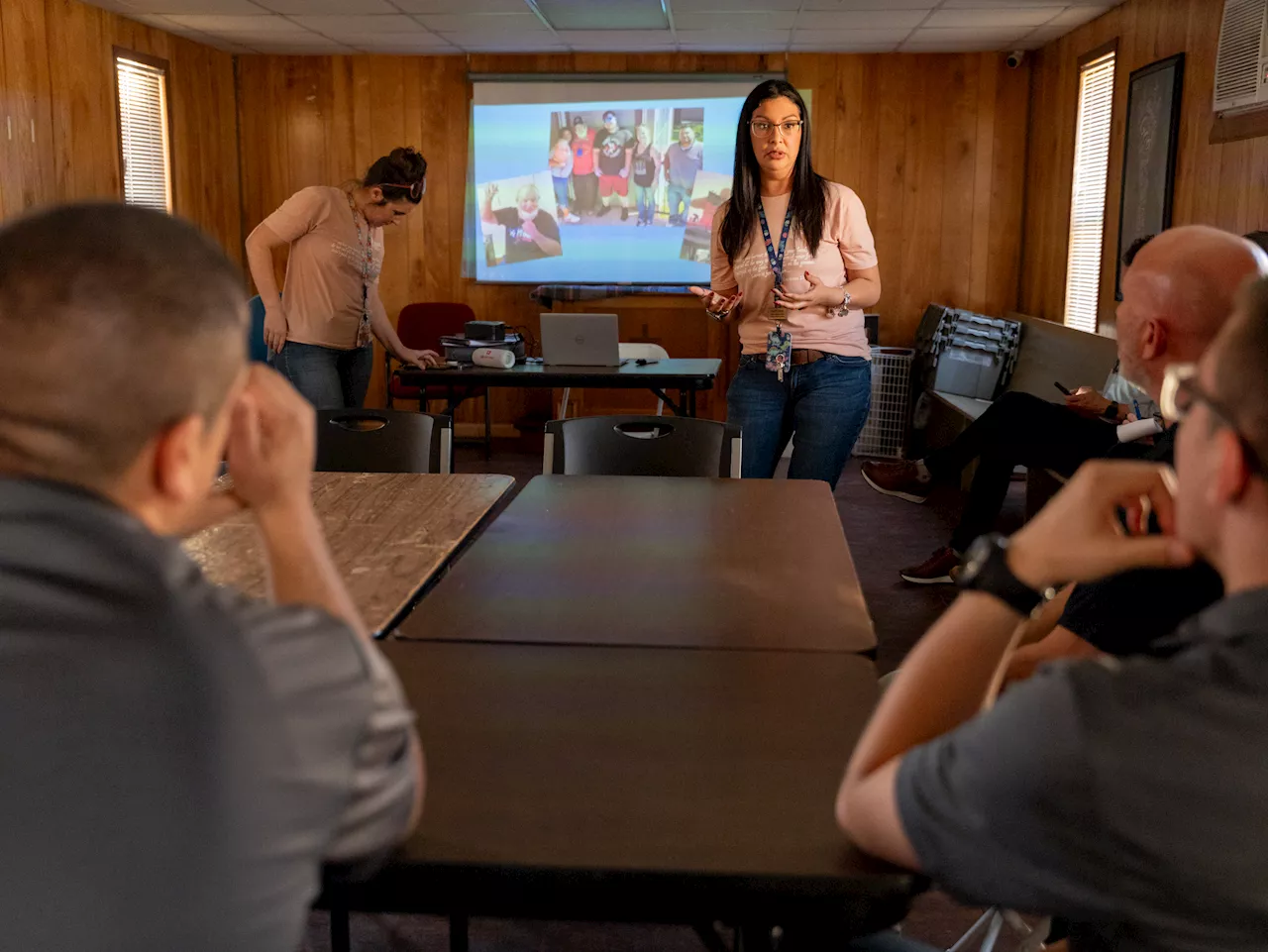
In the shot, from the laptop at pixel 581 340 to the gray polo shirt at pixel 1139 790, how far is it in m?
4.28

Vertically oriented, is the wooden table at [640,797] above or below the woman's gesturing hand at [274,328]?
below

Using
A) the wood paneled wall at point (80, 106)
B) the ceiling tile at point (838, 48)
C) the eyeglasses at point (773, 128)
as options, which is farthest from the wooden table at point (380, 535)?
the ceiling tile at point (838, 48)

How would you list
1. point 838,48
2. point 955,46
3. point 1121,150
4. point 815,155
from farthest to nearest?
point 815,155 < point 838,48 < point 955,46 < point 1121,150

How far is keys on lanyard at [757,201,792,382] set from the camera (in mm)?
2961

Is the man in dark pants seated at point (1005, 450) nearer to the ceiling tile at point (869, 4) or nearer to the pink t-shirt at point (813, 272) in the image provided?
the pink t-shirt at point (813, 272)

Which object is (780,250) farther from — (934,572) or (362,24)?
(362,24)

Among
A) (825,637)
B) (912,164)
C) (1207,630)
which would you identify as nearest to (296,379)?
(825,637)

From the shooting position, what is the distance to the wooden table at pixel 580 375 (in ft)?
16.0

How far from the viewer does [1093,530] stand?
3.02 ft

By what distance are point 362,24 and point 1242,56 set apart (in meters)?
4.37

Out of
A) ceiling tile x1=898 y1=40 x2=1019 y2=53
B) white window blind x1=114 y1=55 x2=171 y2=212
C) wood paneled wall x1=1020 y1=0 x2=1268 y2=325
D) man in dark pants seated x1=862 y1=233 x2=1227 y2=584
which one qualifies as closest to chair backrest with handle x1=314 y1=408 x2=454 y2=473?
man in dark pants seated x1=862 y1=233 x2=1227 y2=584

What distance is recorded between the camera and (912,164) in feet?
23.9

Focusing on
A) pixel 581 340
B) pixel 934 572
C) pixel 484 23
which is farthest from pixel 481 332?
pixel 934 572

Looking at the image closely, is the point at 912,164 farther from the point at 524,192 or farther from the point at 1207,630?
the point at 1207,630
